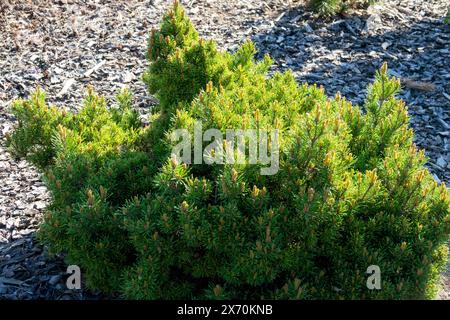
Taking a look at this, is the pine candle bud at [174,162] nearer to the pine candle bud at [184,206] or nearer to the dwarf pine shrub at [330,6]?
the pine candle bud at [184,206]

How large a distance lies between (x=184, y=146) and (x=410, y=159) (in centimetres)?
126

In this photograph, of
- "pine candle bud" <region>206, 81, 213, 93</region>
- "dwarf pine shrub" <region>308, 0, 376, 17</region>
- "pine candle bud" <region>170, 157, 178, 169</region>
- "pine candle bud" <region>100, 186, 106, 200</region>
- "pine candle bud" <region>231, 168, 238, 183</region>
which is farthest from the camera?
"dwarf pine shrub" <region>308, 0, 376, 17</region>

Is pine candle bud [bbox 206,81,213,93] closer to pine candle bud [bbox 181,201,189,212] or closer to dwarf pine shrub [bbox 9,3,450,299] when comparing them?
dwarf pine shrub [bbox 9,3,450,299]

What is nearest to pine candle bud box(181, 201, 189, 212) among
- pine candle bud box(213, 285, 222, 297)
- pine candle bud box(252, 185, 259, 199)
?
pine candle bud box(252, 185, 259, 199)

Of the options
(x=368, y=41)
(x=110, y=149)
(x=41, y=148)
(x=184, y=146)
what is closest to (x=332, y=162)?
(x=184, y=146)

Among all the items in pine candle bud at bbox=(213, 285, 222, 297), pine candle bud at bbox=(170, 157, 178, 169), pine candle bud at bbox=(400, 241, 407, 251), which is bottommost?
pine candle bud at bbox=(213, 285, 222, 297)

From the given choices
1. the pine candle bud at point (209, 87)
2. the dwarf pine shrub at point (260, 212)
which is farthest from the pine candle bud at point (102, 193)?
the pine candle bud at point (209, 87)

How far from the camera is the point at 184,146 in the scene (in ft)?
10.1

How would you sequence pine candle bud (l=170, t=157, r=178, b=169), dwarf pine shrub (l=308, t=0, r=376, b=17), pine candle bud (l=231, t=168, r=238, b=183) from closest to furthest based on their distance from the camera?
1. pine candle bud (l=231, t=168, r=238, b=183)
2. pine candle bud (l=170, t=157, r=178, b=169)
3. dwarf pine shrub (l=308, t=0, r=376, b=17)

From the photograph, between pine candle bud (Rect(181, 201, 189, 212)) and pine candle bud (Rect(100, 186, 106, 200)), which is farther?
pine candle bud (Rect(100, 186, 106, 200))
